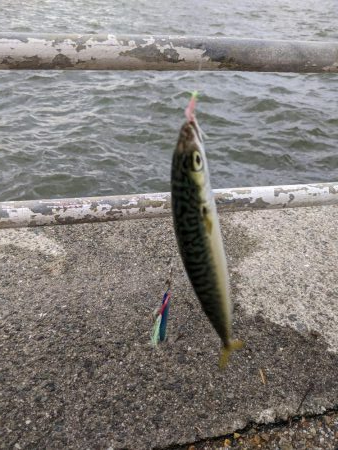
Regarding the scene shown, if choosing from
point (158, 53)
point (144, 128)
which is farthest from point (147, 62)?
point (144, 128)

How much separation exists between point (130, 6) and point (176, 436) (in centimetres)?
1401

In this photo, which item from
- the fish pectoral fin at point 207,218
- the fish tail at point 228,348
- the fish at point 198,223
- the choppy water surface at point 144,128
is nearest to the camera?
the fish at point 198,223

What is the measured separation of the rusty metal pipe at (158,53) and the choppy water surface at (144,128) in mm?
4362

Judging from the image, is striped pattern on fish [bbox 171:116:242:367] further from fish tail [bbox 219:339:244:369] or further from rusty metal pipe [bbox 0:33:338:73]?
rusty metal pipe [bbox 0:33:338:73]

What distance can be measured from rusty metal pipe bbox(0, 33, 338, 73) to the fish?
95 cm

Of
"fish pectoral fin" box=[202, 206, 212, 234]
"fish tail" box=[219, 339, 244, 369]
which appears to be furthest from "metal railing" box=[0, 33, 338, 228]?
"fish pectoral fin" box=[202, 206, 212, 234]

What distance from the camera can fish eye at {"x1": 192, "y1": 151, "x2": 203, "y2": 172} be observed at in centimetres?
107

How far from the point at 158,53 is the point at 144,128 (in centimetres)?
592

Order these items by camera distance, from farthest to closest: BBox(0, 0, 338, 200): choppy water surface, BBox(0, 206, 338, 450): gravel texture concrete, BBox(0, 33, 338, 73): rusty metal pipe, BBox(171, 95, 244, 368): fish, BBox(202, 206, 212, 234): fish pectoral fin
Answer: BBox(0, 0, 338, 200): choppy water surface
BBox(0, 206, 338, 450): gravel texture concrete
BBox(0, 33, 338, 73): rusty metal pipe
BBox(202, 206, 212, 234): fish pectoral fin
BBox(171, 95, 244, 368): fish

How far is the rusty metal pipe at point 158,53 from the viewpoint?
2.02m

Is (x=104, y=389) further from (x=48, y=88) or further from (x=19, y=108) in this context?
(x=48, y=88)

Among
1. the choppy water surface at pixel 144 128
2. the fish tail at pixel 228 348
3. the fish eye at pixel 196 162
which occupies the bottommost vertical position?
the choppy water surface at pixel 144 128

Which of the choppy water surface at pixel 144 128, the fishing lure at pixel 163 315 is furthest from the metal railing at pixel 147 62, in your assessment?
the choppy water surface at pixel 144 128

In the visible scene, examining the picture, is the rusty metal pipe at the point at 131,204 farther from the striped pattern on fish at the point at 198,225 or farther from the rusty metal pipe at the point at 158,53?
the striped pattern on fish at the point at 198,225
